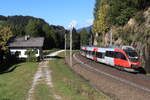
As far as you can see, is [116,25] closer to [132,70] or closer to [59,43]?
[132,70]

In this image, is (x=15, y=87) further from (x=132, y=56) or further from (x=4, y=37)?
(x=4, y=37)

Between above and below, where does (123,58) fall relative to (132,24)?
below

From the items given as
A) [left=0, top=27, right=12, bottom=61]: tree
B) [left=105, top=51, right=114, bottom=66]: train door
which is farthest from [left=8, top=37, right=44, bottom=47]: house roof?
[left=105, top=51, right=114, bottom=66]: train door

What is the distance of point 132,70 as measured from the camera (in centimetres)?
2900

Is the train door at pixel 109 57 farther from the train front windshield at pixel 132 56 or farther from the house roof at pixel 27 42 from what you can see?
the house roof at pixel 27 42

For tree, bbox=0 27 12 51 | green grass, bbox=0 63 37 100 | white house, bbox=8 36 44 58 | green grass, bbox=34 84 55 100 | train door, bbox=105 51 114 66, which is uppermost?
tree, bbox=0 27 12 51

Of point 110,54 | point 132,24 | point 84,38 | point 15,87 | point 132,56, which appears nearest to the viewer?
point 15,87

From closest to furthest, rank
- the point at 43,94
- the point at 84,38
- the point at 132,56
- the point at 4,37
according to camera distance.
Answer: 1. the point at 43,94
2. the point at 132,56
3. the point at 4,37
4. the point at 84,38

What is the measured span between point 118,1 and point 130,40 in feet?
64.0

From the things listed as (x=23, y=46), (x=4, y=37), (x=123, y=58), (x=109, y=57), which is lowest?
(x=109, y=57)

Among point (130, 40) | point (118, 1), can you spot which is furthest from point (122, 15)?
point (130, 40)

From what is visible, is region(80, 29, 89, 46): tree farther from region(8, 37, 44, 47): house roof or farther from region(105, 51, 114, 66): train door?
region(105, 51, 114, 66): train door

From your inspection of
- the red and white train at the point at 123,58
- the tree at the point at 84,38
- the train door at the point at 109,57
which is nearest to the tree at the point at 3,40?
the red and white train at the point at 123,58

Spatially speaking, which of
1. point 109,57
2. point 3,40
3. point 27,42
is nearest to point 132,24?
point 109,57
